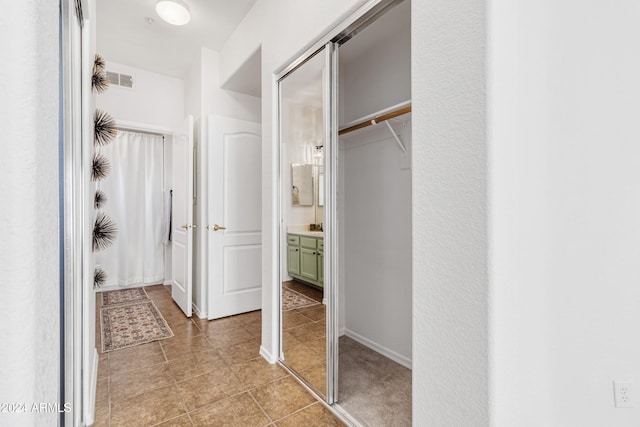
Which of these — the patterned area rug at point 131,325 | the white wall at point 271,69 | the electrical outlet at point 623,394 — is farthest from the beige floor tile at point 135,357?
the electrical outlet at point 623,394

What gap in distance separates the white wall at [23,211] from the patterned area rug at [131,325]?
9.13 ft

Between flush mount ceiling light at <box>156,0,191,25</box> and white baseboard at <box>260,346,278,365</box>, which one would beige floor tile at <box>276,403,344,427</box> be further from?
flush mount ceiling light at <box>156,0,191,25</box>

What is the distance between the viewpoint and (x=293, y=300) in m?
2.24

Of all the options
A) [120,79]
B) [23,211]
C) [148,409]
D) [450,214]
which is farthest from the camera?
[120,79]

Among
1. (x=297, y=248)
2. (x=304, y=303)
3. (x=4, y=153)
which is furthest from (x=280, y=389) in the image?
(x=4, y=153)

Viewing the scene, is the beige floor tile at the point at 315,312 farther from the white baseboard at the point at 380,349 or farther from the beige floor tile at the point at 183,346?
the beige floor tile at the point at 183,346

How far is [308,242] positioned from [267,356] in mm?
997

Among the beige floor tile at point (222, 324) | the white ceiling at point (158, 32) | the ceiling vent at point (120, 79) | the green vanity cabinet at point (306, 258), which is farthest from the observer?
the ceiling vent at point (120, 79)

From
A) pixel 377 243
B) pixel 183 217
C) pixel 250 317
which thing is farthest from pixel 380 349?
pixel 183 217

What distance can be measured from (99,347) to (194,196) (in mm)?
1736

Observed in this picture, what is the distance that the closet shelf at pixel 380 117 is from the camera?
6.10 feet

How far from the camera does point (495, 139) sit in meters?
0.92

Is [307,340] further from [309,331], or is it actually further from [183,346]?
[183,346]

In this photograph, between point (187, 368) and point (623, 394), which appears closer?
point (623, 394)
